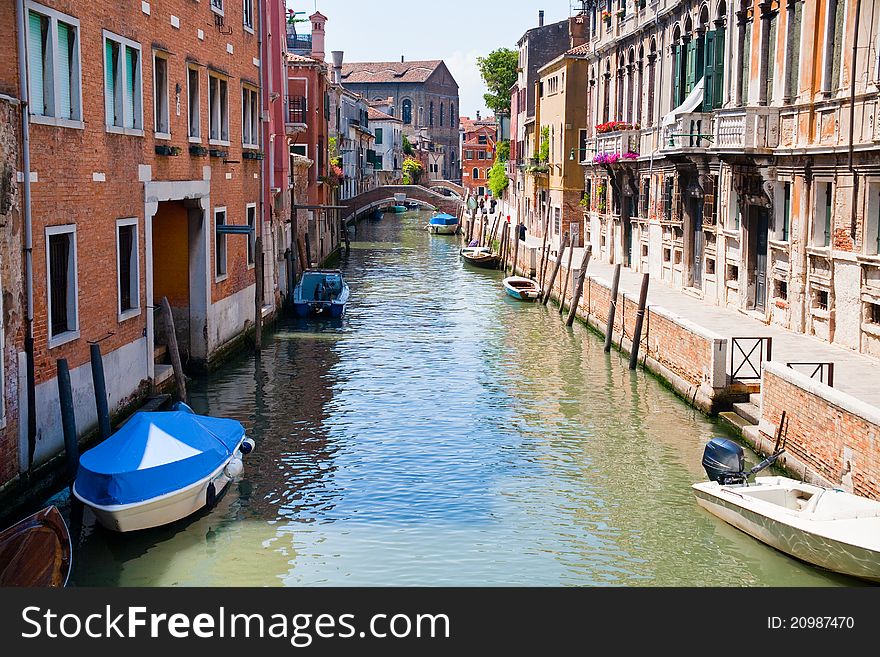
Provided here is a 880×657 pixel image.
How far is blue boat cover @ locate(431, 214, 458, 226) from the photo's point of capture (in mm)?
57850

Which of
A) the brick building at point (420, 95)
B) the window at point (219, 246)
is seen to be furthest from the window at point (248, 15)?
the brick building at point (420, 95)

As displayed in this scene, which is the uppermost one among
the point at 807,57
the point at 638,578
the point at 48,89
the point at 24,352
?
the point at 807,57

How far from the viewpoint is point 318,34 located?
142 feet

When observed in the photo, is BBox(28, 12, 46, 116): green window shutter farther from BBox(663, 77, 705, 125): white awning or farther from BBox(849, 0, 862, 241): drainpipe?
BBox(663, 77, 705, 125): white awning

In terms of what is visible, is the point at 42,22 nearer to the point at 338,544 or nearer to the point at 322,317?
the point at 338,544

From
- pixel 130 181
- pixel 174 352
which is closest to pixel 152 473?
pixel 174 352

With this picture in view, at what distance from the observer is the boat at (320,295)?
79.8 ft

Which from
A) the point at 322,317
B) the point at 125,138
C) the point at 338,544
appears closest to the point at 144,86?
the point at 125,138

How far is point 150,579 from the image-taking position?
9.33 meters

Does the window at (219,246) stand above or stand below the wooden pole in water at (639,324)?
above

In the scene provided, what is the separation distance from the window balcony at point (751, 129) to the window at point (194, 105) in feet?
28.7

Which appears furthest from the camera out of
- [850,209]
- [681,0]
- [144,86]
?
[681,0]

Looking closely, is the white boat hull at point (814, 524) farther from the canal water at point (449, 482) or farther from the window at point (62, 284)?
the window at point (62, 284)

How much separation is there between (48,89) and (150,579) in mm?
4994
